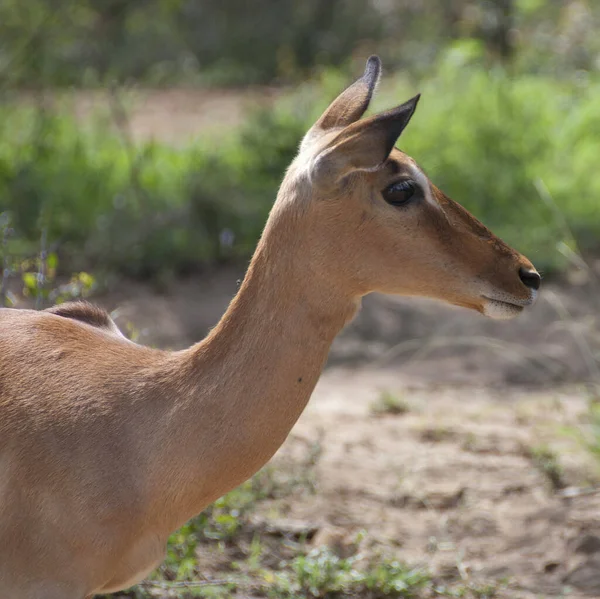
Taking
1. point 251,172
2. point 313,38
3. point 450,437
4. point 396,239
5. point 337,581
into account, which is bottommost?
point 337,581

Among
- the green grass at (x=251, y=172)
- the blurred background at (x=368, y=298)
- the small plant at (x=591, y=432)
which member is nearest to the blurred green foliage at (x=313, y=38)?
the blurred background at (x=368, y=298)

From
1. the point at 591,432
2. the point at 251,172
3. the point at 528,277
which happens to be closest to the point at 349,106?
the point at 528,277

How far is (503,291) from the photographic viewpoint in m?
2.92

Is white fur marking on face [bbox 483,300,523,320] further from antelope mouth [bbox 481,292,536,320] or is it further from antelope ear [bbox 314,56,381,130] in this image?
antelope ear [bbox 314,56,381,130]

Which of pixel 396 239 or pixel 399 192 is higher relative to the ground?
pixel 399 192

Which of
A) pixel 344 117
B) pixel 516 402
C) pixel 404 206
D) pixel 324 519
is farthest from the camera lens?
pixel 516 402

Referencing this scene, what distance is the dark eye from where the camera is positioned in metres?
2.86

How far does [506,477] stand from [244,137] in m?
4.42

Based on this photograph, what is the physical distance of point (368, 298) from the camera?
24.6 feet

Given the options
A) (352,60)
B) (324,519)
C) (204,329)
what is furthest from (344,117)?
(352,60)

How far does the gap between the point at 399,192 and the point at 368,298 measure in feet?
15.2

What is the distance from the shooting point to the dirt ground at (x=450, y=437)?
465 cm

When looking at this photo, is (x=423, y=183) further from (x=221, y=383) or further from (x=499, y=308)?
(x=221, y=383)

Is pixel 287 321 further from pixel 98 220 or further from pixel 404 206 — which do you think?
pixel 98 220
